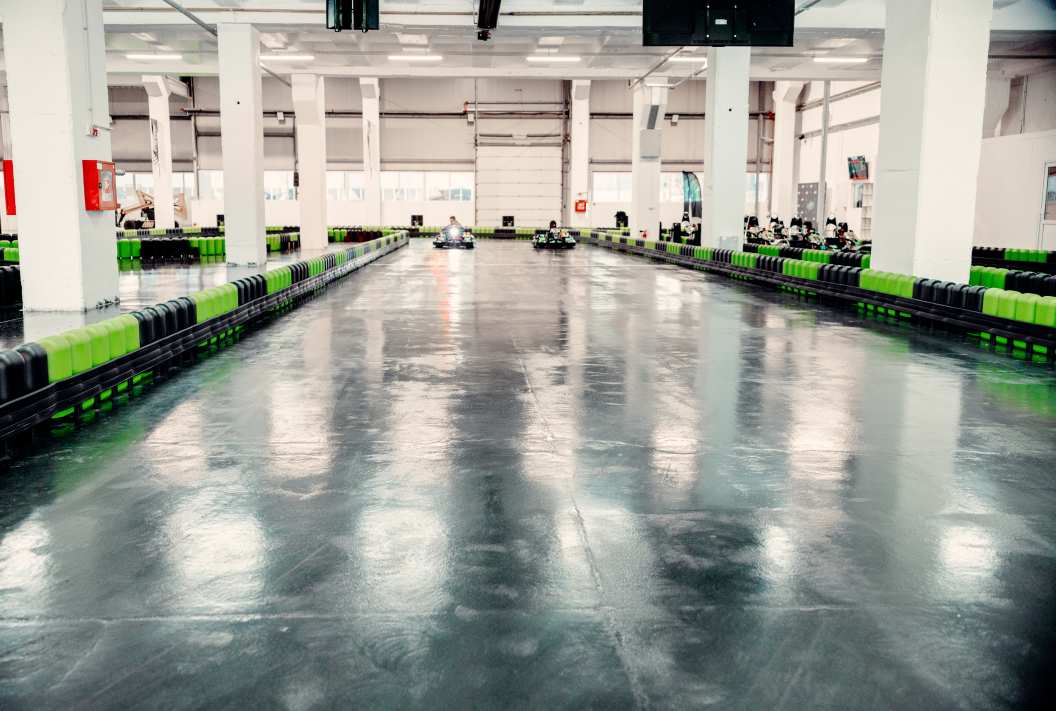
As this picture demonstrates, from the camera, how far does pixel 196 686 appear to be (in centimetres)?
289

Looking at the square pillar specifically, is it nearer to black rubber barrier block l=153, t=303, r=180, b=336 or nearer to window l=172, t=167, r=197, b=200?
window l=172, t=167, r=197, b=200

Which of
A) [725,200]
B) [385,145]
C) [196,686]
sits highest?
[385,145]

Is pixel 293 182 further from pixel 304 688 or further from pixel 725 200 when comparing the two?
pixel 304 688

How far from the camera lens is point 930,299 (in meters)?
12.5

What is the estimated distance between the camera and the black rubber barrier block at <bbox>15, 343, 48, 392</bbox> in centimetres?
613

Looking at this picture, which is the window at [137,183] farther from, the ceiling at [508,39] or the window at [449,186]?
the ceiling at [508,39]

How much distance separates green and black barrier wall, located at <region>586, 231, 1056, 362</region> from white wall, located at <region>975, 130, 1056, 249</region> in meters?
10.2

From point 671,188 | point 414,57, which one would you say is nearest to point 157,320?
point 414,57

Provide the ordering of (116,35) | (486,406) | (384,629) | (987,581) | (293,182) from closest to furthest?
1. (384,629)
2. (987,581)
3. (486,406)
4. (116,35)
5. (293,182)

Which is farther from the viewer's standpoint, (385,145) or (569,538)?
(385,145)

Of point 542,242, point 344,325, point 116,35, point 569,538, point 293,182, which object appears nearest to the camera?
point 569,538

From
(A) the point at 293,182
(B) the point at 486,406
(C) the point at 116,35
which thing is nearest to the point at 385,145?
(A) the point at 293,182

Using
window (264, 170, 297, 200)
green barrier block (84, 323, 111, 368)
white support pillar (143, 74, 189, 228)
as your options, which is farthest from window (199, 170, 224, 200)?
green barrier block (84, 323, 111, 368)

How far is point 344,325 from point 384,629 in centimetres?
937
